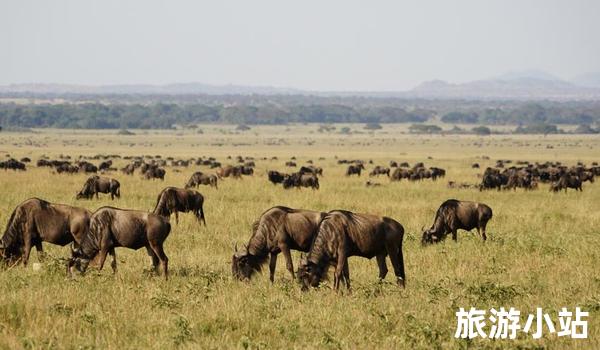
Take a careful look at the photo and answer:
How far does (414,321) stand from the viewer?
10078mm

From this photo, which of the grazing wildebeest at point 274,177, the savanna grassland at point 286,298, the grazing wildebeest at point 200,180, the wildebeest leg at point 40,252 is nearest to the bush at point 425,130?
the grazing wildebeest at point 274,177

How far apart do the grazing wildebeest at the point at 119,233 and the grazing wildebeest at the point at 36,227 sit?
0.71 metres

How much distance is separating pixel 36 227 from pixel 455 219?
8922 millimetres

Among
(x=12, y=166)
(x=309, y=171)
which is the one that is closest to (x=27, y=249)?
(x=309, y=171)

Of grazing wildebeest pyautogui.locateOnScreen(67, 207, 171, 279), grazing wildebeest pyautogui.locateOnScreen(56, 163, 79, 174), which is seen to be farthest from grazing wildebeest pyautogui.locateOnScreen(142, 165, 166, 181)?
grazing wildebeest pyautogui.locateOnScreen(67, 207, 171, 279)

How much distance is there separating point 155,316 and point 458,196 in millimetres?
23260

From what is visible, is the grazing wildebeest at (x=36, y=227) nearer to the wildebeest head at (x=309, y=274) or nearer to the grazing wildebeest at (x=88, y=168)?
the wildebeest head at (x=309, y=274)

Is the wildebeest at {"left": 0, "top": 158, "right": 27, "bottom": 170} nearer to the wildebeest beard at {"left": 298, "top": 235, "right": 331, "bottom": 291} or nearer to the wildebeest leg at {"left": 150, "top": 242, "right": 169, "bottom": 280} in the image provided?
the wildebeest leg at {"left": 150, "top": 242, "right": 169, "bottom": 280}

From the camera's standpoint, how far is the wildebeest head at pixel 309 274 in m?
12.1

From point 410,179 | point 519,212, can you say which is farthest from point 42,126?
point 519,212

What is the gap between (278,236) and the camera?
1348cm

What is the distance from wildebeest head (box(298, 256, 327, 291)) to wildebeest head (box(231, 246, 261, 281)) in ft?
4.48

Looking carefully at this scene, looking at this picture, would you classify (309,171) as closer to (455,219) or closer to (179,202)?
(179,202)

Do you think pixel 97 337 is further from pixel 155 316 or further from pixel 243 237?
pixel 243 237
